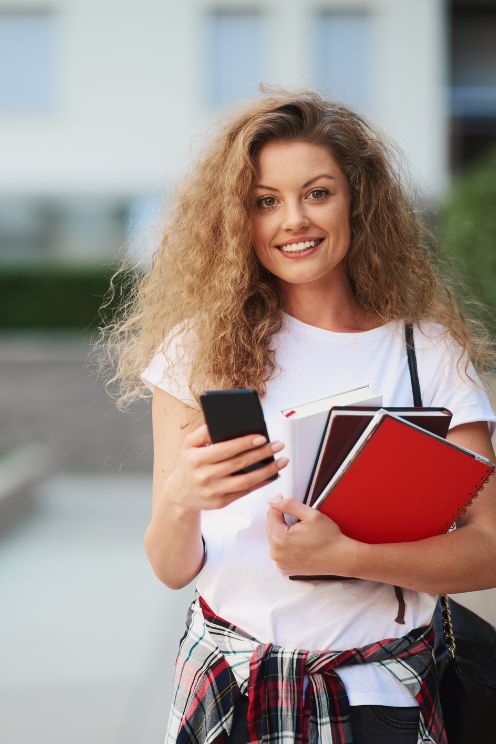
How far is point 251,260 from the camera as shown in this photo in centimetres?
188

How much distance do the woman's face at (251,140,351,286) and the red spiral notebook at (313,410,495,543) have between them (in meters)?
0.41

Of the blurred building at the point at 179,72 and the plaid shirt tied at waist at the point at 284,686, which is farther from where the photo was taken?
the blurred building at the point at 179,72

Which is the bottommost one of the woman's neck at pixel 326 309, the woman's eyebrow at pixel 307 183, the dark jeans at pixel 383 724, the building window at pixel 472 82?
the dark jeans at pixel 383 724

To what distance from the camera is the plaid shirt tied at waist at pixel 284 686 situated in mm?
1643

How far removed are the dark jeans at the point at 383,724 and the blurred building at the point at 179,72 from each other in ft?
47.6

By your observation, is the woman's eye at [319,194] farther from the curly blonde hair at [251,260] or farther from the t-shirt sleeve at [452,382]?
the t-shirt sleeve at [452,382]

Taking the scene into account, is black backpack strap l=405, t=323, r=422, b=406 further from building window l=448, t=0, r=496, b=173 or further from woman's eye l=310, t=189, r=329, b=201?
building window l=448, t=0, r=496, b=173

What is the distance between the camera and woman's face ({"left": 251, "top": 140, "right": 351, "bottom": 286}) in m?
1.79

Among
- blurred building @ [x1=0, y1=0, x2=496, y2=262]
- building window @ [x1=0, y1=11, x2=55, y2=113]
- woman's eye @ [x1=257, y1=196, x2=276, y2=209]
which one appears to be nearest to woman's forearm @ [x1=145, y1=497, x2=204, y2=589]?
woman's eye @ [x1=257, y1=196, x2=276, y2=209]

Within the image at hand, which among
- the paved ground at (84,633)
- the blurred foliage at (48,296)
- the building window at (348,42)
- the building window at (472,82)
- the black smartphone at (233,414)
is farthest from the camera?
the building window at (472,82)

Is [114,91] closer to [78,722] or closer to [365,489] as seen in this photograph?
[78,722]

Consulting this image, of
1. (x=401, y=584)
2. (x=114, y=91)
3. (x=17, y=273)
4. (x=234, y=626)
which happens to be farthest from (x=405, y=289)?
(x=114, y=91)

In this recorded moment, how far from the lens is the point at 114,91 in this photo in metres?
16.4

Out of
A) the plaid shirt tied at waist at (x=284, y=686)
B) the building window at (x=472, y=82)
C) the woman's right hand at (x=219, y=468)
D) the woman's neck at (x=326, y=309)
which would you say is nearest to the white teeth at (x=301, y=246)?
the woman's neck at (x=326, y=309)
